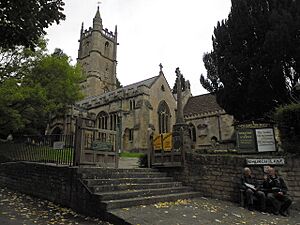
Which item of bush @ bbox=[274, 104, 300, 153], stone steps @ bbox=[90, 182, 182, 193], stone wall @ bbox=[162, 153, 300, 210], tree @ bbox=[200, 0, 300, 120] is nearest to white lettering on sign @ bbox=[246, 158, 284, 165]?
stone wall @ bbox=[162, 153, 300, 210]

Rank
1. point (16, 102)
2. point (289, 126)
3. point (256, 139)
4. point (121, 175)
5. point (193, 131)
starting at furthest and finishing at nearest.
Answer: point (193, 131) → point (16, 102) → point (256, 139) → point (289, 126) → point (121, 175)

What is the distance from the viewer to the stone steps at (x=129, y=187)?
6.82 meters

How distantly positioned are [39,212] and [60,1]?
559cm

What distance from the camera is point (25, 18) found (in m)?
6.17

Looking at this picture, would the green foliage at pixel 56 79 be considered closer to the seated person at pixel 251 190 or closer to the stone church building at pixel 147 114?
the stone church building at pixel 147 114

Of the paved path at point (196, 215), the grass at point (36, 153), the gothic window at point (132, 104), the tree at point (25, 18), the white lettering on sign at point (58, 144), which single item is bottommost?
the paved path at point (196, 215)

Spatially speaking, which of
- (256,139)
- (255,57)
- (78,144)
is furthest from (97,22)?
(256,139)

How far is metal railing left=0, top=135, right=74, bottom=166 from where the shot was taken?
931 centimetres

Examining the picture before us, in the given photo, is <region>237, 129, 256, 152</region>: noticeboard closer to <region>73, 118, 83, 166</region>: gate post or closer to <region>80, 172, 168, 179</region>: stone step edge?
<region>80, 172, 168, 179</region>: stone step edge

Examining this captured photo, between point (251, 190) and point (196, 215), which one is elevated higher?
point (251, 190)

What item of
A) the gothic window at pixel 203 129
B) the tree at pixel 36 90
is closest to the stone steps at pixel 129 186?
the tree at pixel 36 90

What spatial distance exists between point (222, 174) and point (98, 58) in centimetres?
4403

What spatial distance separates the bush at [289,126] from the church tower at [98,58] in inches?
1598

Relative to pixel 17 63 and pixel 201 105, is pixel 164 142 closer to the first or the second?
pixel 17 63
